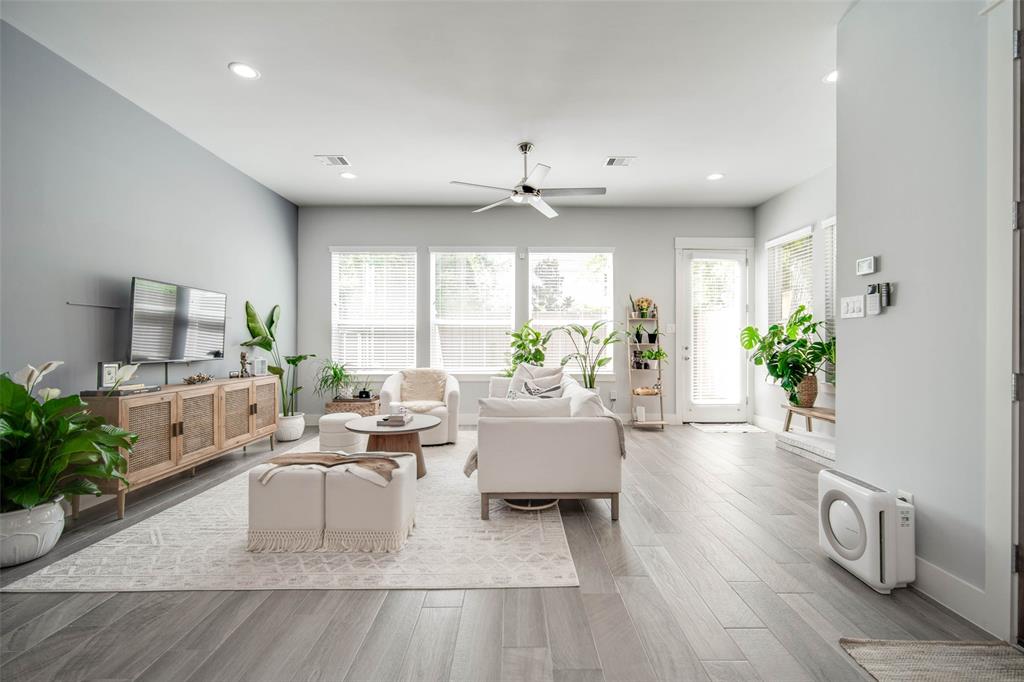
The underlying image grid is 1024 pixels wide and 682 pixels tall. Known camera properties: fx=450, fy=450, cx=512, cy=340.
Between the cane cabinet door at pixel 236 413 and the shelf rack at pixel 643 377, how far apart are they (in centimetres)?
A: 452

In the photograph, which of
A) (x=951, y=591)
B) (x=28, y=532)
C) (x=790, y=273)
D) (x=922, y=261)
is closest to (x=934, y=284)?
(x=922, y=261)

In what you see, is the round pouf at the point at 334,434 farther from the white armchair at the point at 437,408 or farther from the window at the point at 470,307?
the window at the point at 470,307

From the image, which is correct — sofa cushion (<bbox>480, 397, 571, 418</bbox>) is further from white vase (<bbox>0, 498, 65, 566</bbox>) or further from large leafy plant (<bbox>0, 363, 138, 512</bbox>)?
white vase (<bbox>0, 498, 65, 566</bbox>)

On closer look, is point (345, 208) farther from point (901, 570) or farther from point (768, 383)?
point (901, 570)

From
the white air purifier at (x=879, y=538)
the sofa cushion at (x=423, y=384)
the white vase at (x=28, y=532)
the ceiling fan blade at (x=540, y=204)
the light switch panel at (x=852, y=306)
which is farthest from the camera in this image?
the sofa cushion at (x=423, y=384)

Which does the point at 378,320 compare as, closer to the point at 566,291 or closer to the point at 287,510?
the point at 566,291

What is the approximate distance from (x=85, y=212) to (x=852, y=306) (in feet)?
16.4

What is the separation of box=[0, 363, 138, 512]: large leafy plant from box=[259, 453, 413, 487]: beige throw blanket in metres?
0.86

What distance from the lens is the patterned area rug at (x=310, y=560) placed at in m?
2.16

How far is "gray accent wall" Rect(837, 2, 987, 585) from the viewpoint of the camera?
188 centimetres

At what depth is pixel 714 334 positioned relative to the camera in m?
6.41

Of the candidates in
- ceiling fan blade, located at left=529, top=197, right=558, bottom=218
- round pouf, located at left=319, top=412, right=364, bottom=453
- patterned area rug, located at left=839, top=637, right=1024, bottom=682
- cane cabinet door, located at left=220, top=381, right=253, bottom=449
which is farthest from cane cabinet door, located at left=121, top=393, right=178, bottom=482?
patterned area rug, located at left=839, top=637, right=1024, bottom=682

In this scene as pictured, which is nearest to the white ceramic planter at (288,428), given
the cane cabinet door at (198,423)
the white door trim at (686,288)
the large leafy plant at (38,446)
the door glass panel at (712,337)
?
the cane cabinet door at (198,423)

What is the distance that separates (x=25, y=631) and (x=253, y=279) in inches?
161
